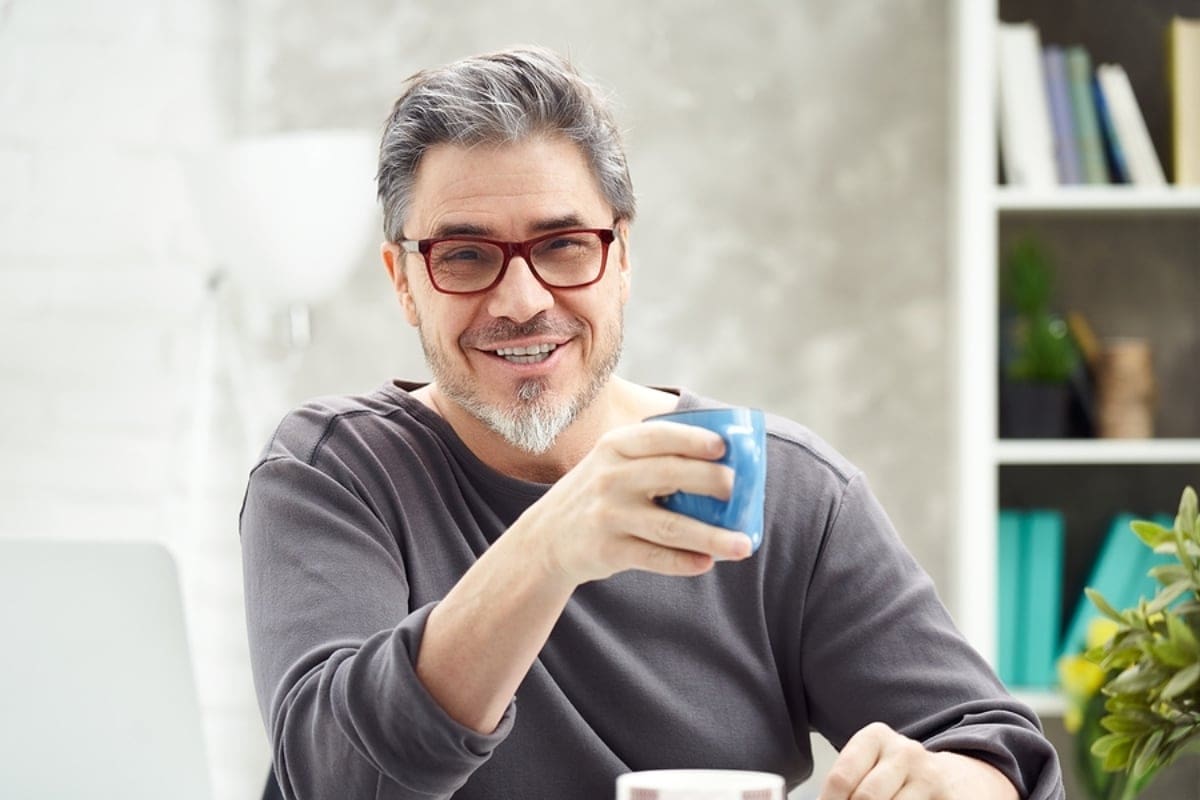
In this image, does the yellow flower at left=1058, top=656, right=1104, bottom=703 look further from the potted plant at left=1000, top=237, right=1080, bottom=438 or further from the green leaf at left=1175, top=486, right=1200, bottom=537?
the green leaf at left=1175, top=486, right=1200, bottom=537

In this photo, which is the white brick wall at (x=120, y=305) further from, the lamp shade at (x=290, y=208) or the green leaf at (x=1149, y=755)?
the green leaf at (x=1149, y=755)

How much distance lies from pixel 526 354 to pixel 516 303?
0.07m

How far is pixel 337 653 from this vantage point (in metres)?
1.13

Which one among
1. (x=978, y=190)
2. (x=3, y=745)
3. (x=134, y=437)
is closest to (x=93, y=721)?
(x=3, y=745)

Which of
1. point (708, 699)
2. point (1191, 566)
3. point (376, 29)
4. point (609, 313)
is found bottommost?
point (708, 699)

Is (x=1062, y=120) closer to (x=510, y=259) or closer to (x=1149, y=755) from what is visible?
(x=510, y=259)

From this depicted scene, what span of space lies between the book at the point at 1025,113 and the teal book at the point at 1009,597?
0.61 metres

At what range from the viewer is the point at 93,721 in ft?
3.74

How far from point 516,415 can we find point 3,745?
55cm

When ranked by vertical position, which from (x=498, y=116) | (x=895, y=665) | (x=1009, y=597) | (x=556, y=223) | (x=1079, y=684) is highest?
(x=498, y=116)

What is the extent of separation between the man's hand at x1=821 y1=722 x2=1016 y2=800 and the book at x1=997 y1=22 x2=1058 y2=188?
162 cm

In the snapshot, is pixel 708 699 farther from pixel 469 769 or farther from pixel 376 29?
pixel 376 29

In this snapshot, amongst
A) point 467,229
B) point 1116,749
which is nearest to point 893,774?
point 1116,749

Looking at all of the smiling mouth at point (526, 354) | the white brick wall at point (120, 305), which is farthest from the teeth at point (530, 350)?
the white brick wall at point (120, 305)
